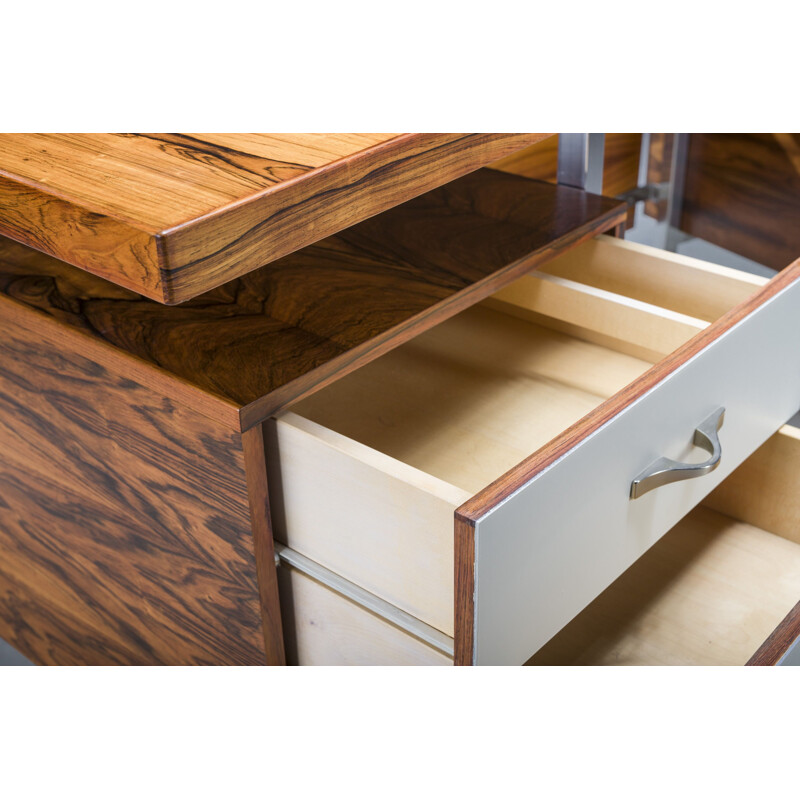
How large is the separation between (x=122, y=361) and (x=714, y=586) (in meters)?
0.53

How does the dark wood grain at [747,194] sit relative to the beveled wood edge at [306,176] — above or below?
below

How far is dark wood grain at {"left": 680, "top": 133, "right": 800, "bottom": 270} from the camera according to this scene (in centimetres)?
125

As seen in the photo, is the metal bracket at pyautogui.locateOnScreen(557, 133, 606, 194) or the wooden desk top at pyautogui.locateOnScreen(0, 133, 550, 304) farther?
the metal bracket at pyautogui.locateOnScreen(557, 133, 606, 194)

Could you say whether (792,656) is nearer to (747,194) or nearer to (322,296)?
(322,296)

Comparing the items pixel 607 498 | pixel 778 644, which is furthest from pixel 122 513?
pixel 778 644

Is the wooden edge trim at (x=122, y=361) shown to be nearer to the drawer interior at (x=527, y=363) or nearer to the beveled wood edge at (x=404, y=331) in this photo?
the beveled wood edge at (x=404, y=331)

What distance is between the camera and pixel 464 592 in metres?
0.52

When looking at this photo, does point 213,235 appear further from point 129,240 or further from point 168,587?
point 168,587

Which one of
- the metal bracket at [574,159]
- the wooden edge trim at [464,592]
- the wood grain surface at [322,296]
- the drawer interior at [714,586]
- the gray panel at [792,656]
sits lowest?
the drawer interior at [714,586]

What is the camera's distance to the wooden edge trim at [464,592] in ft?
1.63

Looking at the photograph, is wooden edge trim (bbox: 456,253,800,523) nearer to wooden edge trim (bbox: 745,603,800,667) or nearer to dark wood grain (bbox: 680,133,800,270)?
wooden edge trim (bbox: 745,603,800,667)

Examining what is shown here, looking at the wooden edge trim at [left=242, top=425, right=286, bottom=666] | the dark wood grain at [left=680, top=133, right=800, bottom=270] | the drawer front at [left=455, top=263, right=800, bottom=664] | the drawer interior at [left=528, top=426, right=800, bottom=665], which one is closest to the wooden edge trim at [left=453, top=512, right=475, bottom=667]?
the drawer front at [left=455, top=263, right=800, bottom=664]

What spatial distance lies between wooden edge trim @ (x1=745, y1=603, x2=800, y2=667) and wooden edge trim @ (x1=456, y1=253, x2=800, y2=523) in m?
0.21

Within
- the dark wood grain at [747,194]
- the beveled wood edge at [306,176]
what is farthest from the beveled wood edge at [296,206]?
the dark wood grain at [747,194]
